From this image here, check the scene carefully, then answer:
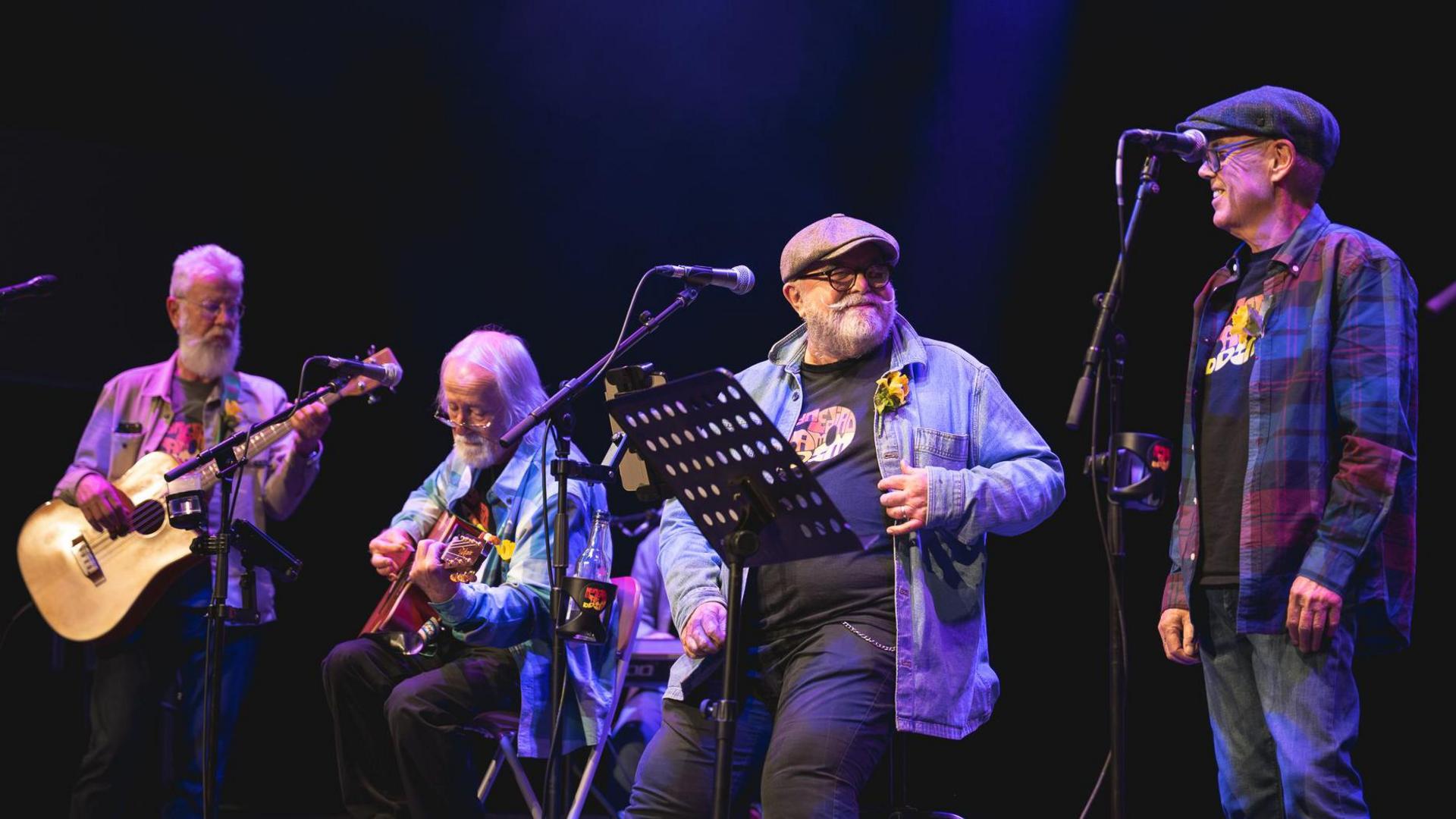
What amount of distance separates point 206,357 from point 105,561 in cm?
93

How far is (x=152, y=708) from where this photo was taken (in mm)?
4590

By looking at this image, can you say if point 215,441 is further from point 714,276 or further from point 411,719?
point 714,276

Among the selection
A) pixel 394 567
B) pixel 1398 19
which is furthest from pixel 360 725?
pixel 1398 19

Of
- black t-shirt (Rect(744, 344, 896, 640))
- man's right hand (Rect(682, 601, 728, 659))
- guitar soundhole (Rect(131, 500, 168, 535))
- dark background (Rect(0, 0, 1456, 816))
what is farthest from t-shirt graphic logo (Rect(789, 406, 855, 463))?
guitar soundhole (Rect(131, 500, 168, 535))

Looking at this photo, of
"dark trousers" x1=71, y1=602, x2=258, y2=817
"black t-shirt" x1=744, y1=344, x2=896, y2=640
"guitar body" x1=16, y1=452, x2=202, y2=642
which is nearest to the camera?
"black t-shirt" x1=744, y1=344, x2=896, y2=640

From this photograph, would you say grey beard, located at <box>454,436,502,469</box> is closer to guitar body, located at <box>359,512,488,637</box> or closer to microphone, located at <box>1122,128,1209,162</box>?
guitar body, located at <box>359,512,488,637</box>

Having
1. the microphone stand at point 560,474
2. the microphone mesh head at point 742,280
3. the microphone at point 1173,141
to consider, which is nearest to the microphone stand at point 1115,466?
the microphone at point 1173,141

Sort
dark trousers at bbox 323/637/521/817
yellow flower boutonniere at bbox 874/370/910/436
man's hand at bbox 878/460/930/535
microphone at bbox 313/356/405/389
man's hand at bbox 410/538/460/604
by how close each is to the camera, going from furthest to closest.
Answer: microphone at bbox 313/356/405/389 < dark trousers at bbox 323/637/521/817 < man's hand at bbox 410/538/460/604 < yellow flower boutonniere at bbox 874/370/910/436 < man's hand at bbox 878/460/930/535

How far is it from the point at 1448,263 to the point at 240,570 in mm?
4782

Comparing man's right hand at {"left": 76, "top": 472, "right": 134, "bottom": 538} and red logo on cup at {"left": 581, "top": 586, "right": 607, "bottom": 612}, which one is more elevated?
man's right hand at {"left": 76, "top": 472, "right": 134, "bottom": 538}

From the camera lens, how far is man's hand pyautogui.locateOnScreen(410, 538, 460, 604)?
3.61 meters

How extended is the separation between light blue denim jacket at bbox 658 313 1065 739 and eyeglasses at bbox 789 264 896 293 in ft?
0.44

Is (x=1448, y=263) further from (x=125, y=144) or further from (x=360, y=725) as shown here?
(x=125, y=144)

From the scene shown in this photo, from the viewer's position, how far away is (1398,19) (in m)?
4.40
